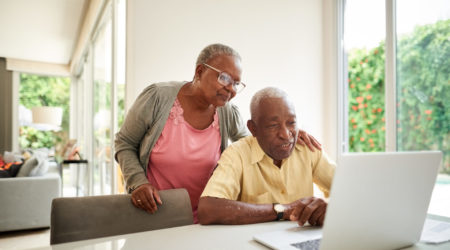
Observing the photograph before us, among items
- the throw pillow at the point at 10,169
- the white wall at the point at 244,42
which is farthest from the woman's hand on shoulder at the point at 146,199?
the throw pillow at the point at 10,169

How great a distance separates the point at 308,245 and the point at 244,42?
2031mm

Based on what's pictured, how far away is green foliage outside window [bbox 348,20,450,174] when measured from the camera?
6.36ft

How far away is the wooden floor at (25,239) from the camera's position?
3243mm

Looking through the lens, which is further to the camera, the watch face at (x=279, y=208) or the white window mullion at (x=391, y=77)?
the white window mullion at (x=391, y=77)

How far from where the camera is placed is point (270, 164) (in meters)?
1.37

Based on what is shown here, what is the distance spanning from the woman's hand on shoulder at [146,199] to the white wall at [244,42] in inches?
48.2

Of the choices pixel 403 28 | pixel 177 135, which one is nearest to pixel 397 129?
pixel 403 28

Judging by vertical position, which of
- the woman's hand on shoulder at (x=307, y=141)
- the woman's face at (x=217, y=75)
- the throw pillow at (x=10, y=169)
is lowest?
the throw pillow at (x=10, y=169)

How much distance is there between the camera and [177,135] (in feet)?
5.21

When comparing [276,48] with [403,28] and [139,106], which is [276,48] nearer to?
[403,28]

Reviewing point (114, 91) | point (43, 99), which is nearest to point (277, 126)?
point (114, 91)

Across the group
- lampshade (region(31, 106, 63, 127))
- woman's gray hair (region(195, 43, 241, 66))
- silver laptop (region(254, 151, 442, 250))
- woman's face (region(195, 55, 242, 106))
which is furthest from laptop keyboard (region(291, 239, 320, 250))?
lampshade (region(31, 106, 63, 127))

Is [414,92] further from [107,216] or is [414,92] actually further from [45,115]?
[45,115]

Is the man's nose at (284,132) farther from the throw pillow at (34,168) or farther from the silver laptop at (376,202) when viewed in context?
the throw pillow at (34,168)
